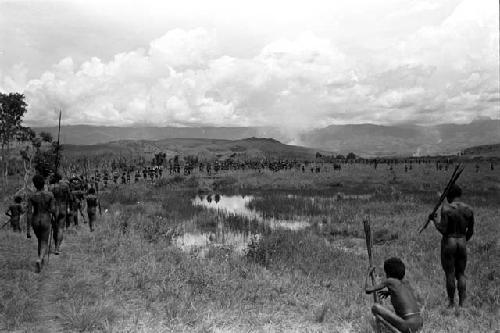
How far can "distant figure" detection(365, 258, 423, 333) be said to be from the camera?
563 cm

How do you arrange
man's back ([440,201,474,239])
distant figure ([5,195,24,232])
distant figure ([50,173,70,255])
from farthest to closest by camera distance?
distant figure ([5,195,24,232]) → distant figure ([50,173,70,255]) → man's back ([440,201,474,239])

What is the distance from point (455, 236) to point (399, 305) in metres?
3.54

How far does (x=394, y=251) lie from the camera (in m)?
14.5

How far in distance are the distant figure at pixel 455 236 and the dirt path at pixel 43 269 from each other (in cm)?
786

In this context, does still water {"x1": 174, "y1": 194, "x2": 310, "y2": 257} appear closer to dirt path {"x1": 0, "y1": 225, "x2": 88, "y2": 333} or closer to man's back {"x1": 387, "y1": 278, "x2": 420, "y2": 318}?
dirt path {"x1": 0, "y1": 225, "x2": 88, "y2": 333}

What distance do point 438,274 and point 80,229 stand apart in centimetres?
1397

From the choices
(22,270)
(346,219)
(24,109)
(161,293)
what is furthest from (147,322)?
(24,109)

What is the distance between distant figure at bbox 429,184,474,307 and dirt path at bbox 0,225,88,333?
7.86 m

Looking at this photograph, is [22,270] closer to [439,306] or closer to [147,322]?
[147,322]

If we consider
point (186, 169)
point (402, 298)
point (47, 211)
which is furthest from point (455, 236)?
point (186, 169)

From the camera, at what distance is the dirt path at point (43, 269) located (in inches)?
287

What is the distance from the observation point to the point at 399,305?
5801 millimetres

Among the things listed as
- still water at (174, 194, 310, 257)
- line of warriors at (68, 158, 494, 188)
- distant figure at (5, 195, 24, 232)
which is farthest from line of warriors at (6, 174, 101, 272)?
line of warriors at (68, 158, 494, 188)

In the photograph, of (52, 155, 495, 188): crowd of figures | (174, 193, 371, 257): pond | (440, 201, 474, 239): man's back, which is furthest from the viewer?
(52, 155, 495, 188): crowd of figures
